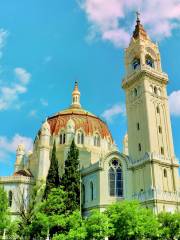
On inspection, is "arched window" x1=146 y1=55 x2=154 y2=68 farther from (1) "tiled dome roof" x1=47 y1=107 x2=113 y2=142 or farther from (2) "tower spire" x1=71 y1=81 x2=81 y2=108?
(2) "tower spire" x1=71 y1=81 x2=81 y2=108

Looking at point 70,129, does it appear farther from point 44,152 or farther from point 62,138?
point 44,152

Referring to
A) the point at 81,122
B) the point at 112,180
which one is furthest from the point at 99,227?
the point at 81,122

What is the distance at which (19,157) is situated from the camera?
212ft

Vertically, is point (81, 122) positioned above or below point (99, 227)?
above

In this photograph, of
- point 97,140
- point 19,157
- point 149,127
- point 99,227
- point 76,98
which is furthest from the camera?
point 76,98

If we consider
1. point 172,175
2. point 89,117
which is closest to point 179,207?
point 172,175

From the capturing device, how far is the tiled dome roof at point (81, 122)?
59.9 m

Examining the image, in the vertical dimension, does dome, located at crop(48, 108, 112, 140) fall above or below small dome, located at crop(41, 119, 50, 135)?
above

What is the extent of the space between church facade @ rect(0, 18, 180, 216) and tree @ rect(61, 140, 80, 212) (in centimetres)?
262

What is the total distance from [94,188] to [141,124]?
12060 millimetres

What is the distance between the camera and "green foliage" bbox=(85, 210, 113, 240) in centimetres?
2684

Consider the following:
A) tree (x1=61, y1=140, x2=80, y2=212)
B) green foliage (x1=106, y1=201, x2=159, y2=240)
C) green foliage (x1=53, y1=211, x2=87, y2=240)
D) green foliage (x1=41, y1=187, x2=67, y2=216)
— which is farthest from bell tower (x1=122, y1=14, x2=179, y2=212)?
green foliage (x1=53, y1=211, x2=87, y2=240)

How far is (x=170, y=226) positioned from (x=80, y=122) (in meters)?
33.6

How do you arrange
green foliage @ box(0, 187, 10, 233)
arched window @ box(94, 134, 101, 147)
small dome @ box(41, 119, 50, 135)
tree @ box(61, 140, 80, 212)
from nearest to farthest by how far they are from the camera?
green foliage @ box(0, 187, 10, 233) → tree @ box(61, 140, 80, 212) → small dome @ box(41, 119, 50, 135) → arched window @ box(94, 134, 101, 147)
